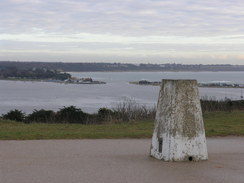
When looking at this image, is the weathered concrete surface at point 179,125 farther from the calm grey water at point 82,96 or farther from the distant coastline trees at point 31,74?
the distant coastline trees at point 31,74

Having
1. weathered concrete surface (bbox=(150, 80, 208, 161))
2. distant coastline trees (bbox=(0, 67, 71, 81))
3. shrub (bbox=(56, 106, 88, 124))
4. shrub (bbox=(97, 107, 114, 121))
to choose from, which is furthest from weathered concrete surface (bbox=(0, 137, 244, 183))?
distant coastline trees (bbox=(0, 67, 71, 81))

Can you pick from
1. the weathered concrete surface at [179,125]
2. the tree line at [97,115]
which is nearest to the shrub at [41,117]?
the tree line at [97,115]

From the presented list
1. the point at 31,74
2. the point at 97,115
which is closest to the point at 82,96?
the point at 97,115

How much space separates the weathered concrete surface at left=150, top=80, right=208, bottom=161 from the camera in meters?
7.15

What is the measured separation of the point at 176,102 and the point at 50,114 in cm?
1264

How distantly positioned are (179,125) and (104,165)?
128 centimetres

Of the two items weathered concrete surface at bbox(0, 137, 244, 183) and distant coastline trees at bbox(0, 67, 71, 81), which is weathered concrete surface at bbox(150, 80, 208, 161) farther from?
distant coastline trees at bbox(0, 67, 71, 81)

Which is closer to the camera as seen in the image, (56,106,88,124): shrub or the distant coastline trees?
(56,106,88,124): shrub

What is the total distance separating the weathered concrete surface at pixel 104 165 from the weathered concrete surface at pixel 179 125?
171mm

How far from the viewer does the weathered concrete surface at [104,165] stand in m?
6.07

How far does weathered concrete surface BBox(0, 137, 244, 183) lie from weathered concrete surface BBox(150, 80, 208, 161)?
171mm

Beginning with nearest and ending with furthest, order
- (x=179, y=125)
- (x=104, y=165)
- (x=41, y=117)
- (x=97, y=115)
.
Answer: (x=104, y=165) < (x=179, y=125) < (x=41, y=117) < (x=97, y=115)

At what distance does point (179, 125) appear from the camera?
7.15 m

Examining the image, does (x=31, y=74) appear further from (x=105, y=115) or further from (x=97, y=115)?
(x=105, y=115)
